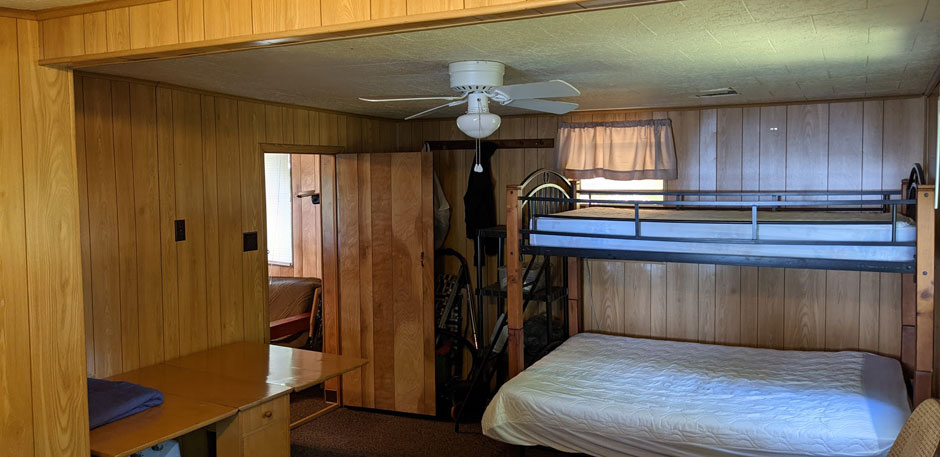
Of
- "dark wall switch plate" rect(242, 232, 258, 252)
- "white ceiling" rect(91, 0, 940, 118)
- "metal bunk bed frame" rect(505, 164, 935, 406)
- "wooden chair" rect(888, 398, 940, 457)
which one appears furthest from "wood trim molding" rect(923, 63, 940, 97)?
"dark wall switch plate" rect(242, 232, 258, 252)

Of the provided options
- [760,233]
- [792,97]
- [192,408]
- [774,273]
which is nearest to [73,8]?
[192,408]

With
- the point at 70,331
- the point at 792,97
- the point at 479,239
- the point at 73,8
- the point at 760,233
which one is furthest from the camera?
the point at 479,239

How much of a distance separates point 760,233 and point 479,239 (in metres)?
2.07

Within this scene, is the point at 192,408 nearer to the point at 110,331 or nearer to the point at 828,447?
the point at 110,331

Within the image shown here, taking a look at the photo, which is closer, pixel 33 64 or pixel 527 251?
pixel 33 64

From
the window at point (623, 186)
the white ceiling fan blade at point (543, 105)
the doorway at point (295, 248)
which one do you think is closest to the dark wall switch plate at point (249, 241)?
the doorway at point (295, 248)

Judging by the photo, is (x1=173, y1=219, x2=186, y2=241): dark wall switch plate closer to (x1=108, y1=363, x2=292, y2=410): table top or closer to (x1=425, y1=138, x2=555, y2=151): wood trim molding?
(x1=108, y1=363, x2=292, y2=410): table top

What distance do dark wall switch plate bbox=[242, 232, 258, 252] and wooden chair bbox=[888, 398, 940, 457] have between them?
3362 millimetres

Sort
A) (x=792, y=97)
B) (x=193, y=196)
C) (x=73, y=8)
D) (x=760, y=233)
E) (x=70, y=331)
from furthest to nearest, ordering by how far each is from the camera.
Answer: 1. (x=792, y=97)
2. (x=193, y=196)
3. (x=760, y=233)
4. (x=70, y=331)
5. (x=73, y=8)

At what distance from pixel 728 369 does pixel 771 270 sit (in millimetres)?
930

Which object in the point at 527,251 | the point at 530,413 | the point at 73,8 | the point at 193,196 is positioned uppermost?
the point at 73,8

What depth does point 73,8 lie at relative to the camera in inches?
87.0

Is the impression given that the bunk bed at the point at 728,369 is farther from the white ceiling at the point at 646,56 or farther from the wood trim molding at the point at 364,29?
the wood trim molding at the point at 364,29

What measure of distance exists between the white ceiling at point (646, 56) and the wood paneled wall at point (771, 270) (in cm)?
31
